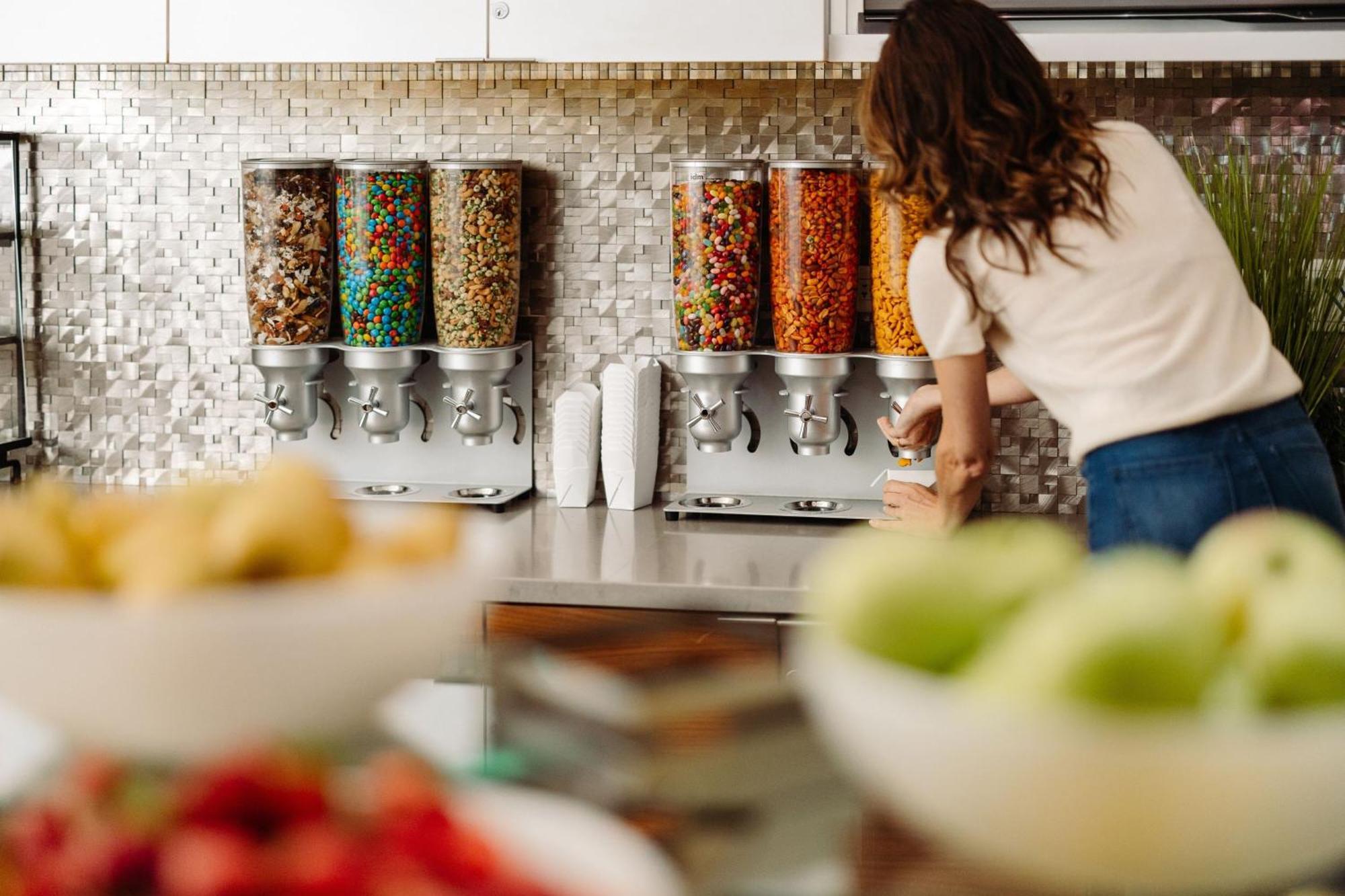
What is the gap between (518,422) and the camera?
8.20ft

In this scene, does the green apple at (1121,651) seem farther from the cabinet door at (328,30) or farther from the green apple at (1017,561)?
the cabinet door at (328,30)

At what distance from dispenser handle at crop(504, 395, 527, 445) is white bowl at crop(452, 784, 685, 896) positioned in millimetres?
1899

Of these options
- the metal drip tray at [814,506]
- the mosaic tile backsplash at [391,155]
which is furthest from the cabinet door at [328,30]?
the metal drip tray at [814,506]

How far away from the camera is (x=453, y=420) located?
2.48m

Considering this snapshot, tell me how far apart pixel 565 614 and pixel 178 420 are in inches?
41.7

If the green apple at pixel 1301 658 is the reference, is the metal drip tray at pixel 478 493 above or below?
below

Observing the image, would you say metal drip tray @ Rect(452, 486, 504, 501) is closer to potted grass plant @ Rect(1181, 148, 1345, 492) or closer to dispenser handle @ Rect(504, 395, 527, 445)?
dispenser handle @ Rect(504, 395, 527, 445)

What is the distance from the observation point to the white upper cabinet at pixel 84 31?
2150 millimetres

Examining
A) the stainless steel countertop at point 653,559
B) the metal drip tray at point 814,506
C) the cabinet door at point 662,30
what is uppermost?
the cabinet door at point 662,30

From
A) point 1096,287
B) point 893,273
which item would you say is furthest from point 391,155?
point 1096,287

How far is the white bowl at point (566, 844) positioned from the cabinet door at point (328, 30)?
5.49ft

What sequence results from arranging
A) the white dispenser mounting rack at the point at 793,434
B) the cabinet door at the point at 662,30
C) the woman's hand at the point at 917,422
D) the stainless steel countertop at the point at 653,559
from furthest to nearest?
1. the white dispenser mounting rack at the point at 793,434
2. the woman's hand at the point at 917,422
3. the cabinet door at the point at 662,30
4. the stainless steel countertop at the point at 653,559

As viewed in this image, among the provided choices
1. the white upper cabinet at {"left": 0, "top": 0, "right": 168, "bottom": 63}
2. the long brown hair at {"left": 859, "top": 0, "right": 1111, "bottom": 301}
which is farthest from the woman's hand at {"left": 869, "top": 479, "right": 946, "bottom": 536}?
the white upper cabinet at {"left": 0, "top": 0, "right": 168, "bottom": 63}

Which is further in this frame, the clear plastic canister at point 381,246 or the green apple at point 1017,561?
the clear plastic canister at point 381,246
